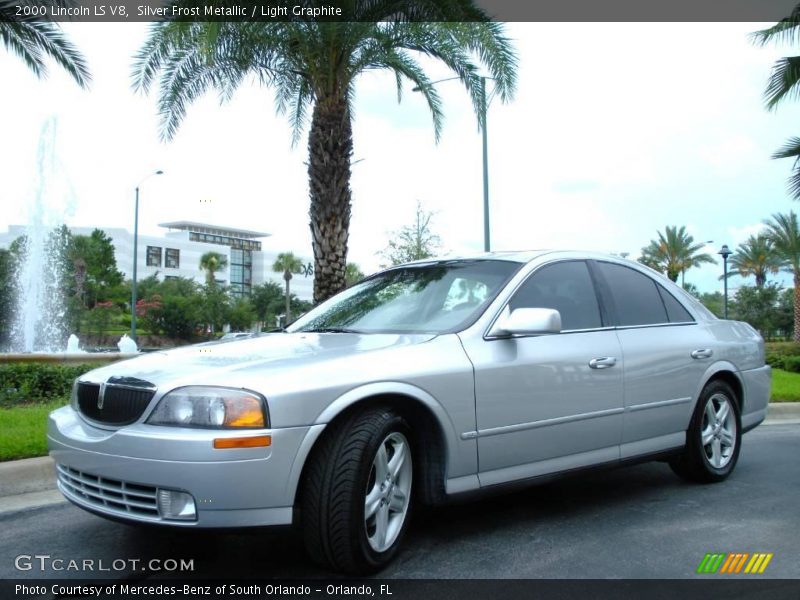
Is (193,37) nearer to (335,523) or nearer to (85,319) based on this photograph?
(335,523)

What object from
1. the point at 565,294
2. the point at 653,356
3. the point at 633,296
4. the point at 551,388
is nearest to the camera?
the point at 551,388

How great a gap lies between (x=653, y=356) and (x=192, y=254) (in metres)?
114

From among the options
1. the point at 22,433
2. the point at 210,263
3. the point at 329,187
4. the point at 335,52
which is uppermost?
the point at 210,263

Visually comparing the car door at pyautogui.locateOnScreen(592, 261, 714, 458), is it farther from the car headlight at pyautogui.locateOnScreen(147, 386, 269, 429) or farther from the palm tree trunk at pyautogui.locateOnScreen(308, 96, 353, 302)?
the palm tree trunk at pyautogui.locateOnScreen(308, 96, 353, 302)

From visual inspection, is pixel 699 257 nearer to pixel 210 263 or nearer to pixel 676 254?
pixel 676 254

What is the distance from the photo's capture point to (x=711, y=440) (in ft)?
18.3

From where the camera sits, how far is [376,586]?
3516mm

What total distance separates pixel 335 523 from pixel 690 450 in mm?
3009

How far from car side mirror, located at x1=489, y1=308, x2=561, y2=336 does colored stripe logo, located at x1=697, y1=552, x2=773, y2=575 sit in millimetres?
1347

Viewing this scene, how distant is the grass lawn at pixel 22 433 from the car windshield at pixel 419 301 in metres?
2.28

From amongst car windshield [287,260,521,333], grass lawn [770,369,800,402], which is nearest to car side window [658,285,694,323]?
car windshield [287,260,521,333]

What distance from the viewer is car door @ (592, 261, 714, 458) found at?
4.89 m

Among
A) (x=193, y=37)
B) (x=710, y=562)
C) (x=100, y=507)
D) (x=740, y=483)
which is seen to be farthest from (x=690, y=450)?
(x=193, y=37)

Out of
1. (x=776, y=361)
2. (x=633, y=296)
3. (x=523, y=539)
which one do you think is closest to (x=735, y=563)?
(x=523, y=539)
